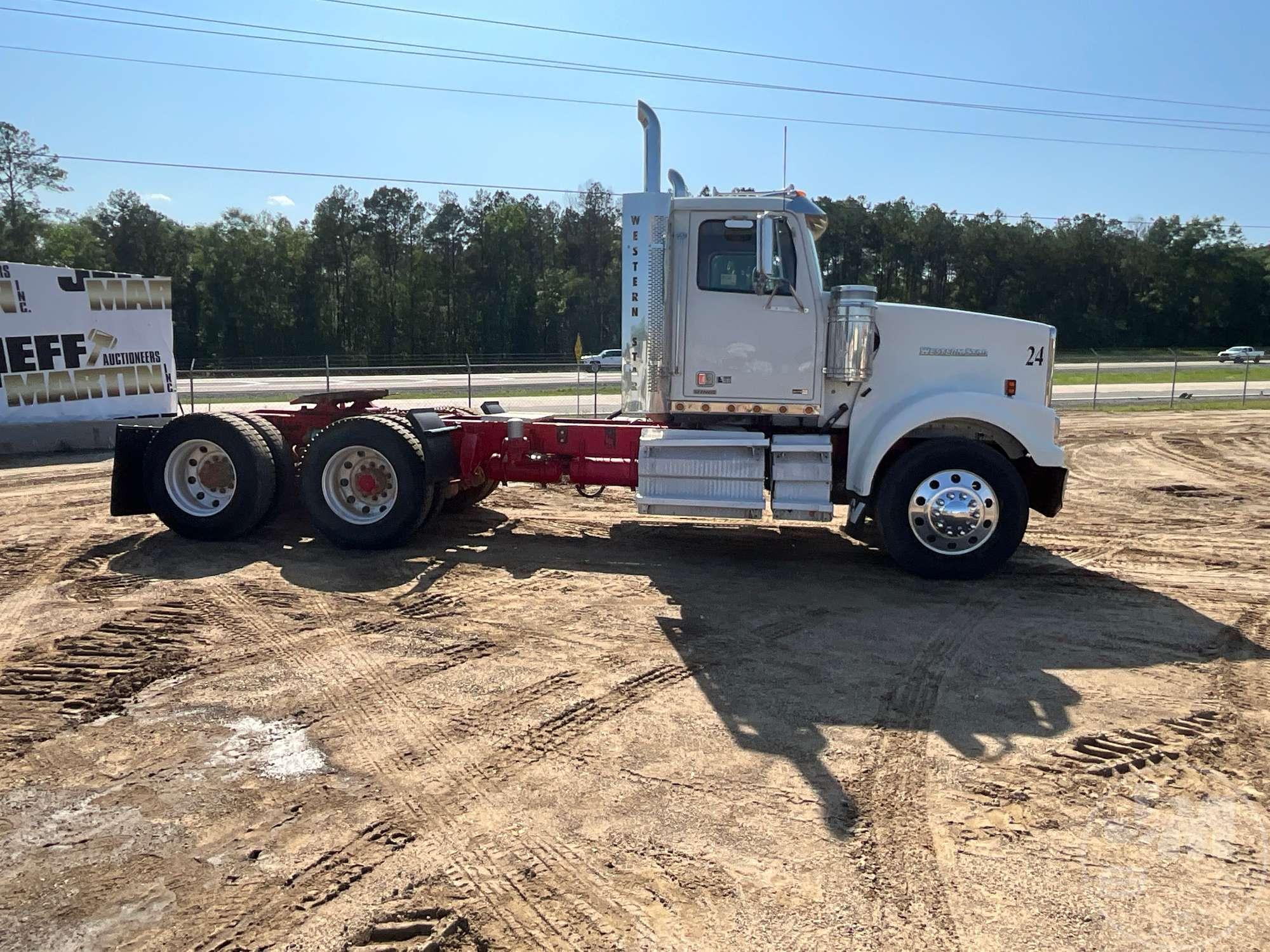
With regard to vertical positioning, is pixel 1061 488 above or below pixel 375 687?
above

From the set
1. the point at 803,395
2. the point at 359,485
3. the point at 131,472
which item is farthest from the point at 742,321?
the point at 131,472

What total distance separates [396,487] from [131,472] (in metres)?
2.81

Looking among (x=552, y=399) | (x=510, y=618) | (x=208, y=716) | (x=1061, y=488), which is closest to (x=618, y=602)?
(x=510, y=618)

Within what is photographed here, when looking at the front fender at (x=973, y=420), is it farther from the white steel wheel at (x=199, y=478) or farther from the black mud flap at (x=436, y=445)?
the white steel wheel at (x=199, y=478)

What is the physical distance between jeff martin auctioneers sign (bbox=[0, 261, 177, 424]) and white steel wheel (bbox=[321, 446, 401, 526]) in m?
9.37

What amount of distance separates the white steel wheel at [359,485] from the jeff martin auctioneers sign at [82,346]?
369 inches

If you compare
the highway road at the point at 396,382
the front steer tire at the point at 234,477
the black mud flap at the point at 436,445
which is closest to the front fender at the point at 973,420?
the black mud flap at the point at 436,445

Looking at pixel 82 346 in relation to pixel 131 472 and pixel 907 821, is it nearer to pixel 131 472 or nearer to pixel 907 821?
pixel 131 472

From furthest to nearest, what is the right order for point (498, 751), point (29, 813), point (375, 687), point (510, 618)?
point (510, 618) → point (375, 687) → point (498, 751) → point (29, 813)

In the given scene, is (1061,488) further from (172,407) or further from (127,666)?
(172,407)

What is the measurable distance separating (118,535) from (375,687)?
17.8 ft

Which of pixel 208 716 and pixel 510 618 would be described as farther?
pixel 510 618

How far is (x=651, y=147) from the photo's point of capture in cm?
820

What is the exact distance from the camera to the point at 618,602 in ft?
24.0
